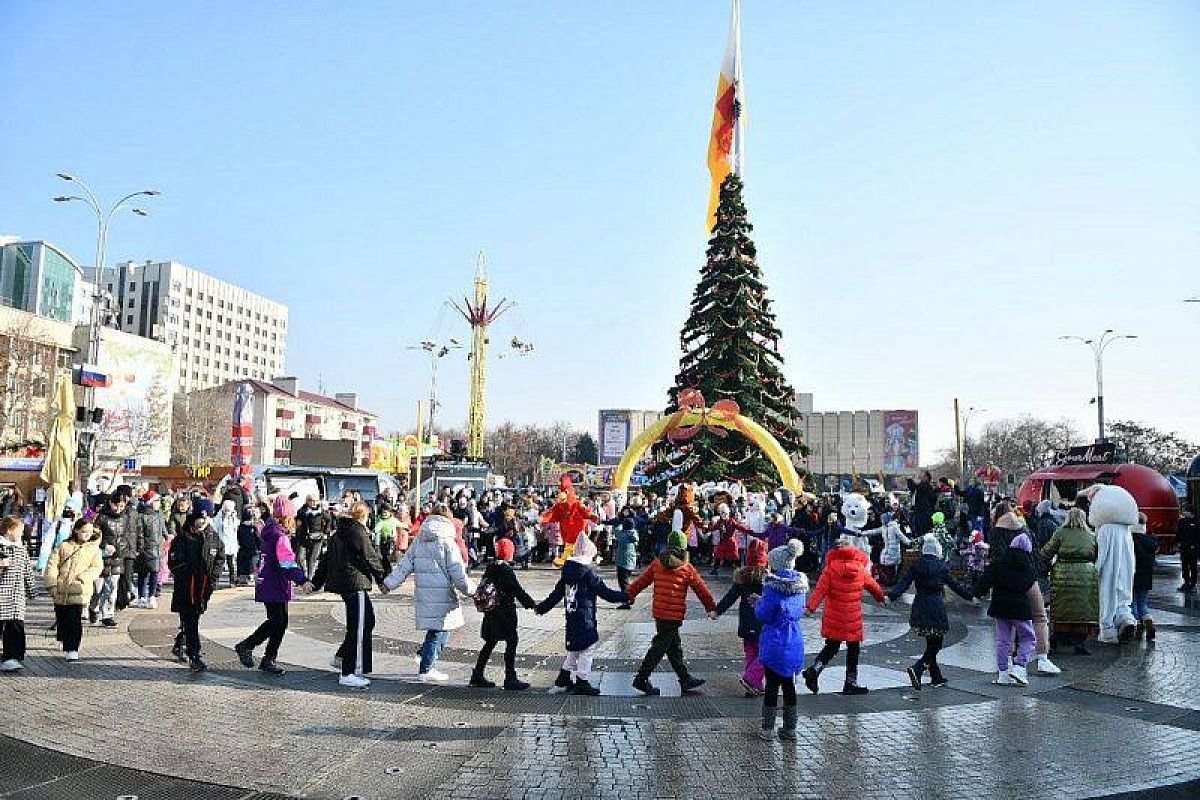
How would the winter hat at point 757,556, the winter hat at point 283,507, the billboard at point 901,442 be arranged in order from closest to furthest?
1. the winter hat at point 757,556
2. the winter hat at point 283,507
3. the billboard at point 901,442

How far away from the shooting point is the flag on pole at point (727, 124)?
45062mm

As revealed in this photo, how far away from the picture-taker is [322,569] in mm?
9664

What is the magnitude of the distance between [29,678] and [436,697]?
4.28m

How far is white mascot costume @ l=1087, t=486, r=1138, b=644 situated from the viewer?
12148mm

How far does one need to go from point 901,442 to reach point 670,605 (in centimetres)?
11143

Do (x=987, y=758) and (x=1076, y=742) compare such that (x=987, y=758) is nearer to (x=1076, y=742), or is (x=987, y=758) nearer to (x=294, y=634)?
(x=1076, y=742)

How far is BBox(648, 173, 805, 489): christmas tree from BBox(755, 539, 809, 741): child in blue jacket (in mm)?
26805

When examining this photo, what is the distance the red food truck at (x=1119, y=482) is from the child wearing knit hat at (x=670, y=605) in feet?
56.0

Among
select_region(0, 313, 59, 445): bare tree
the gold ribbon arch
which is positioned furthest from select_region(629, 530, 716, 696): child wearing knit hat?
select_region(0, 313, 59, 445): bare tree

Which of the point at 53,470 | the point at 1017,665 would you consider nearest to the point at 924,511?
the point at 1017,665

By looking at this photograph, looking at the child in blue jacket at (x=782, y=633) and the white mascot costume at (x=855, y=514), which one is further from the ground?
the white mascot costume at (x=855, y=514)

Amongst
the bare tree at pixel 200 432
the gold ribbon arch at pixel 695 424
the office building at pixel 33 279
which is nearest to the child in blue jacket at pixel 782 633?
the gold ribbon arch at pixel 695 424

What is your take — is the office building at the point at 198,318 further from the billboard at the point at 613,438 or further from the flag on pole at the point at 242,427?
the flag on pole at the point at 242,427

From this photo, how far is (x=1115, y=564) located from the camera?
480 inches
